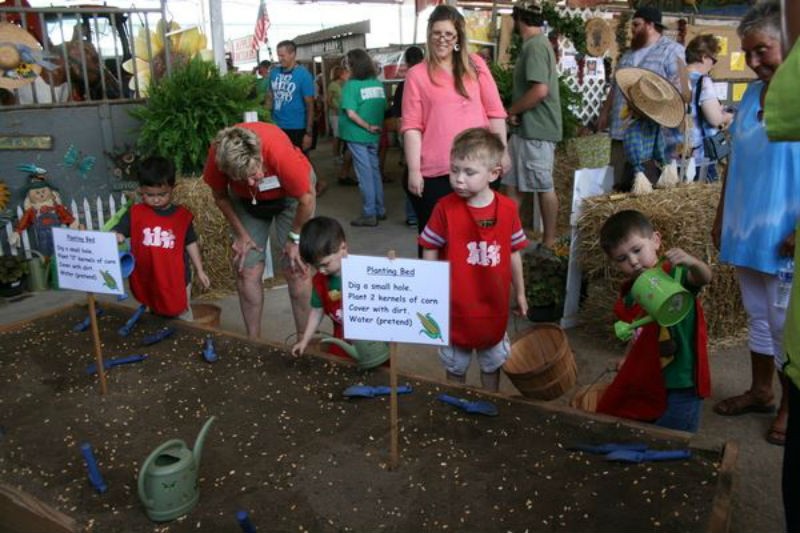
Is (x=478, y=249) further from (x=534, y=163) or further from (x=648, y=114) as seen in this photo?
(x=534, y=163)

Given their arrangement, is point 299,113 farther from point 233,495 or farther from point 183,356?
point 233,495

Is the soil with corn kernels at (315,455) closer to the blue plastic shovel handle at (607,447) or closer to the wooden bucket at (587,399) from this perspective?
the blue plastic shovel handle at (607,447)

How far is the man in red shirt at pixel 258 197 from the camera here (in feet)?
10.0

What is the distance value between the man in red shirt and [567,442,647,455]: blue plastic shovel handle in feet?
5.61

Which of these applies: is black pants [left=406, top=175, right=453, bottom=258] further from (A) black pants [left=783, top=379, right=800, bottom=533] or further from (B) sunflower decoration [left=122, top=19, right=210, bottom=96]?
(B) sunflower decoration [left=122, top=19, right=210, bottom=96]

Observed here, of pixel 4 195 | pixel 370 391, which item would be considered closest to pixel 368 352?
pixel 370 391

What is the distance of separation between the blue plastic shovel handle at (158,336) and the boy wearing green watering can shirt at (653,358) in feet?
6.01

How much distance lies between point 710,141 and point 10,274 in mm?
5350

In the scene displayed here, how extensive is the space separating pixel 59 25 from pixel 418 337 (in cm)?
516

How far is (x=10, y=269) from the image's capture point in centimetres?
527

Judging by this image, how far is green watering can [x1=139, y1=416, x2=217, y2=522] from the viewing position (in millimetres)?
1716

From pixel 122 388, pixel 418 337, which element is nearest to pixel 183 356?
pixel 122 388

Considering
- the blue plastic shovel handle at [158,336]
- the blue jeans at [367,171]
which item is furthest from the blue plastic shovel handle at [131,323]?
the blue jeans at [367,171]

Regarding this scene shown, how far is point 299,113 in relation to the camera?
766 cm
